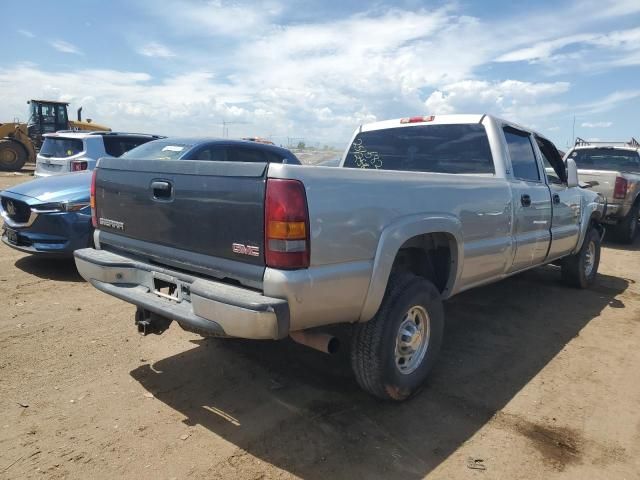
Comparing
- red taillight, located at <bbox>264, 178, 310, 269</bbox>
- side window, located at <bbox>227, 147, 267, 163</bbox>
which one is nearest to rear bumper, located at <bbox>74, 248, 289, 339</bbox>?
red taillight, located at <bbox>264, 178, 310, 269</bbox>

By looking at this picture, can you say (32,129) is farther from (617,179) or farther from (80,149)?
(617,179)

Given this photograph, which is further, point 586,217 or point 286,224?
point 586,217

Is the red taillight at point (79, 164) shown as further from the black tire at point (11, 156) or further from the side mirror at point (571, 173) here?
the black tire at point (11, 156)

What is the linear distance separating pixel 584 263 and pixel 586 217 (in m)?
0.67

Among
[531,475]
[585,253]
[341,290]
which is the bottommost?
[531,475]

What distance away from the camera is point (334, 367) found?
365 cm

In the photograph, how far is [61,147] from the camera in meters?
8.67

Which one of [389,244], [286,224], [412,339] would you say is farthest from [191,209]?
[412,339]

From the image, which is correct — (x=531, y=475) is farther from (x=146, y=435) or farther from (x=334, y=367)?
(x=146, y=435)

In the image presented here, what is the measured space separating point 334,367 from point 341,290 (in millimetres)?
1337

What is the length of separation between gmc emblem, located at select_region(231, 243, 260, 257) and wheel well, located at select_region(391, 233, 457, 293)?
3.61 feet

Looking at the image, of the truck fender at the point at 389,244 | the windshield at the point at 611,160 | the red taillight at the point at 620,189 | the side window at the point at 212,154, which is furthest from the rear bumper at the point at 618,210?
the truck fender at the point at 389,244

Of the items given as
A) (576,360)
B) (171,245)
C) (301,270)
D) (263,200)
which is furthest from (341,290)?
(576,360)

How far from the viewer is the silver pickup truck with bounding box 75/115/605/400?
7.72 ft
